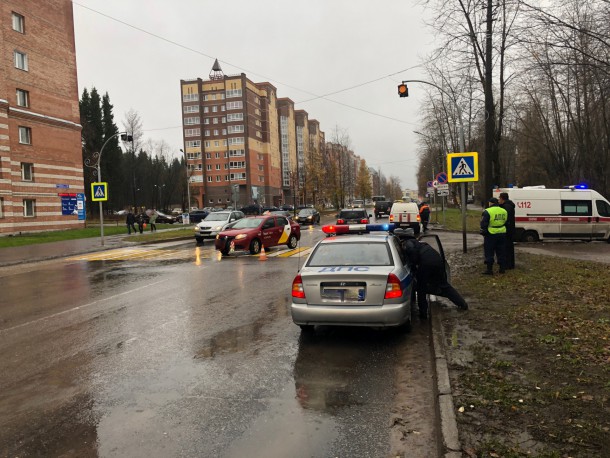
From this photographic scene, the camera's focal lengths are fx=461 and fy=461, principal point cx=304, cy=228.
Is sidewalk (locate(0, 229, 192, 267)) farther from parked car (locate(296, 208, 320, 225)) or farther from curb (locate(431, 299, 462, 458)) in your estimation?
parked car (locate(296, 208, 320, 225))

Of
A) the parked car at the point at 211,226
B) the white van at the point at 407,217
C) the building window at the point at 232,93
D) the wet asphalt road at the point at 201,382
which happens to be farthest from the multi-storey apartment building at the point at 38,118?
the building window at the point at 232,93

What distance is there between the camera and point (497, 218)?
1020 centimetres

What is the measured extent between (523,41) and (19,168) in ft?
117

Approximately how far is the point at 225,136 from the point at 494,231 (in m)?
87.8

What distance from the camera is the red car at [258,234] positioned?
58.8 ft

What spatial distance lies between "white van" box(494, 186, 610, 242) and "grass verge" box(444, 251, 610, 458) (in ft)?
32.5

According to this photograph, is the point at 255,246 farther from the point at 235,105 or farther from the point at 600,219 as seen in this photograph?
the point at 235,105

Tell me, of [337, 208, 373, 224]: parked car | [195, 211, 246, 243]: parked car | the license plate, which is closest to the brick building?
[195, 211, 246, 243]: parked car

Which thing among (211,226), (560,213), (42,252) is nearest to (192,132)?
(211,226)

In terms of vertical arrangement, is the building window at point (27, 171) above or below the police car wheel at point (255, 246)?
above

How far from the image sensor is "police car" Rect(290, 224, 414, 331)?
19.7ft

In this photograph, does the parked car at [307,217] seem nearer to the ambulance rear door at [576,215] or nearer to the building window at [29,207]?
the building window at [29,207]

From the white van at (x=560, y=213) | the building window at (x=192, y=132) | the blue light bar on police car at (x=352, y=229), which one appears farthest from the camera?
the building window at (x=192, y=132)

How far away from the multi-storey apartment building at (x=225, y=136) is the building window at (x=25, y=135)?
5534cm
